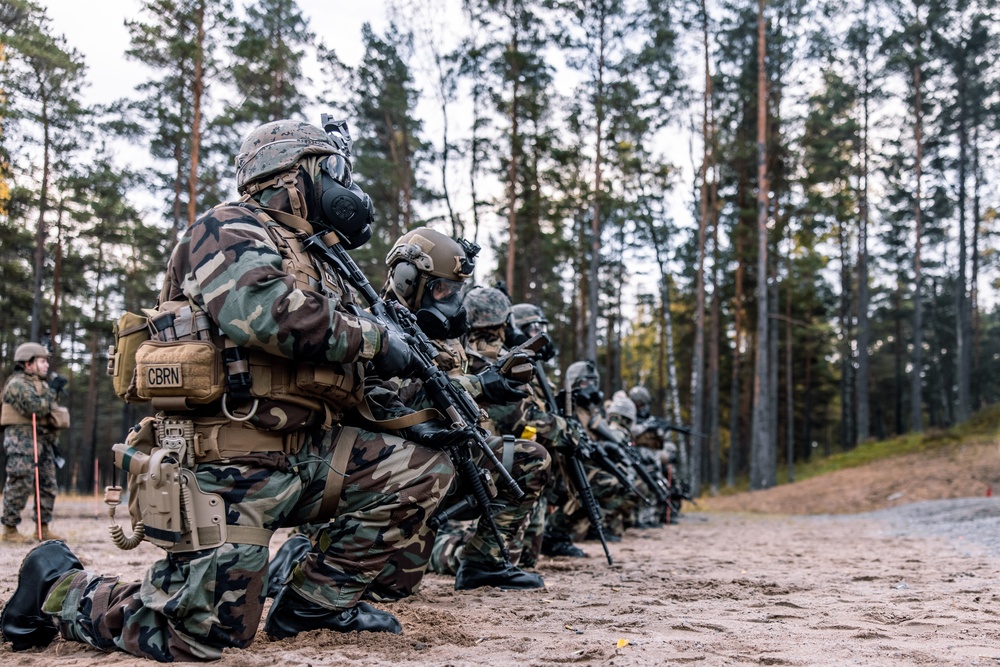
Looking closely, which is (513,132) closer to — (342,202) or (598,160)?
→ (598,160)

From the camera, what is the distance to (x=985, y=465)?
18656 mm

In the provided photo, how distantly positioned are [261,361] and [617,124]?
72.8 feet

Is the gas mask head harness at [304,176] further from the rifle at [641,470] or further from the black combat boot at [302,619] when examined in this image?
the rifle at [641,470]

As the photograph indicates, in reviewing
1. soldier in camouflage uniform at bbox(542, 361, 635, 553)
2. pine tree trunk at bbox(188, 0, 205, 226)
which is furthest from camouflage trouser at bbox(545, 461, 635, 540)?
pine tree trunk at bbox(188, 0, 205, 226)

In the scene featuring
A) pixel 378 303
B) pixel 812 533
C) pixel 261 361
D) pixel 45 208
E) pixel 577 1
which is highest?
pixel 577 1

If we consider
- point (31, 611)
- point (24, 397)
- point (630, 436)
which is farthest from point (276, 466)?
point (630, 436)

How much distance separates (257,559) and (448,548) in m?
2.96

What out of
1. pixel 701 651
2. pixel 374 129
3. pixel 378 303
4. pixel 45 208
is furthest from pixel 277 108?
pixel 701 651

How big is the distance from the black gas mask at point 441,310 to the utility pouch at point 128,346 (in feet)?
6.43

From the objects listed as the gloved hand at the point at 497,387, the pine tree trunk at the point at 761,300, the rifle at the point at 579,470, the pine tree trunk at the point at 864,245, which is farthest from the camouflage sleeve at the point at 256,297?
the pine tree trunk at the point at 864,245

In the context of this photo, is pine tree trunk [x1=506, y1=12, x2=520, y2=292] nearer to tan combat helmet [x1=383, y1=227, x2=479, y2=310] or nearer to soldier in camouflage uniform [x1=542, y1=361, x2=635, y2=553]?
soldier in camouflage uniform [x1=542, y1=361, x2=635, y2=553]

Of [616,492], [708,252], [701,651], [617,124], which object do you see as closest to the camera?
[701,651]

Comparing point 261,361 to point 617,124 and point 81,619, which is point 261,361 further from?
point 617,124

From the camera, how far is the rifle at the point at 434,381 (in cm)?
387
